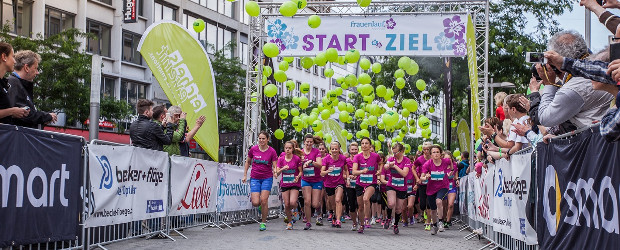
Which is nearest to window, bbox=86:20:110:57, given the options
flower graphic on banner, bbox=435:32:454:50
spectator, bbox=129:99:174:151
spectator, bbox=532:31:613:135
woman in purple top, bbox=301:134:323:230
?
flower graphic on banner, bbox=435:32:454:50

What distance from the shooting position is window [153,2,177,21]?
143ft

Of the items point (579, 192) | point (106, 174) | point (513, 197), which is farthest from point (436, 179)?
point (579, 192)

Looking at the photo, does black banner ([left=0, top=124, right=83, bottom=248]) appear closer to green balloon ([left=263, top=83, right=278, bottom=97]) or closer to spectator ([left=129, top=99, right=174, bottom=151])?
spectator ([left=129, top=99, right=174, bottom=151])

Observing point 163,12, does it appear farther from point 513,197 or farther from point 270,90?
point 513,197

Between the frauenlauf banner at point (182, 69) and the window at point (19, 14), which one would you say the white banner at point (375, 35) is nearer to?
the frauenlauf banner at point (182, 69)

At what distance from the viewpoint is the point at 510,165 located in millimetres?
9203

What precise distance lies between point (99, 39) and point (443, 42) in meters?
22.9

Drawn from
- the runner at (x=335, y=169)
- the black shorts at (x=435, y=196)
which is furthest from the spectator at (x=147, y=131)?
the black shorts at (x=435, y=196)

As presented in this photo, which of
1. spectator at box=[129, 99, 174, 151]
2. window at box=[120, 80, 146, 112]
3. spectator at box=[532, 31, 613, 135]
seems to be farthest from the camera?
window at box=[120, 80, 146, 112]

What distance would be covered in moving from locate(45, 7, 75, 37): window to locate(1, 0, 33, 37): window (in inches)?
43.3

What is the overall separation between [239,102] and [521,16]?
1674 centimetres

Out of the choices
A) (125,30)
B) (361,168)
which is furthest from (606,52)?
(125,30)

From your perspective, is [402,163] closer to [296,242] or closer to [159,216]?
[296,242]

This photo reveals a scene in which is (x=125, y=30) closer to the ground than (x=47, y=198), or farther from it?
farther from it
